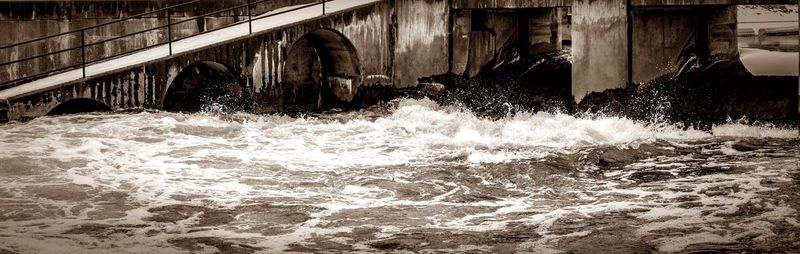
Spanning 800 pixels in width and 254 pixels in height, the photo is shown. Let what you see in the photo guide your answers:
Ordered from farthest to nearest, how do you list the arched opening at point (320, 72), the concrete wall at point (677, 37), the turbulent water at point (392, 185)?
the arched opening at point (320, 72) → the concrete wall at point (677, 37) → the turbulent water at point (392, 185)

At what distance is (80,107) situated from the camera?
19.4 metres

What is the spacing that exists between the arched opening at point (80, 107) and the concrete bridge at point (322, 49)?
3cm

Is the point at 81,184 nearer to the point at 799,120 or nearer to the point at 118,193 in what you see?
the point at 118,193

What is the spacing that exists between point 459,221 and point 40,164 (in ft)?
21.5

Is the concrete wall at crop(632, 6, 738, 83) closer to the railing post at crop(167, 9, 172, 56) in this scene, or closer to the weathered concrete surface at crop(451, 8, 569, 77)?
the weathered concrete surface at crop(451, 8, 569, 77)

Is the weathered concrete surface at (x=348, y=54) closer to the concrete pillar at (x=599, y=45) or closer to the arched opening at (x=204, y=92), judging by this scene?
the arched opening at (x=204, y=92)

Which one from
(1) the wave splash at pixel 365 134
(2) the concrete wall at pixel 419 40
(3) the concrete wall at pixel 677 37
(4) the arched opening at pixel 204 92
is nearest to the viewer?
(1) the wave splash at pixel 365 134

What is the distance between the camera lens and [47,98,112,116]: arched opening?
1894 cm

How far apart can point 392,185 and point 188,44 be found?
7.49 metres

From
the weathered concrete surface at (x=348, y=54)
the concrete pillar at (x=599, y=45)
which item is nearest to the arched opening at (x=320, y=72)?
the weathered concrete surface at (x=348, y=54)

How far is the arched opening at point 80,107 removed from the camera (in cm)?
1894

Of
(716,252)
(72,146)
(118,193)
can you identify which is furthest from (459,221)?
(72,146)

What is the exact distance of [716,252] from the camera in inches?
424

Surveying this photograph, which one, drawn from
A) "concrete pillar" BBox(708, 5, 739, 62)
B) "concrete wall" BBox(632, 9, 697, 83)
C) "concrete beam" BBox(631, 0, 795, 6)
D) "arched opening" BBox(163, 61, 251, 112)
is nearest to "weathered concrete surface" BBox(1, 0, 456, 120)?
"arched opening" BBox(163, 61, 251, 112)
